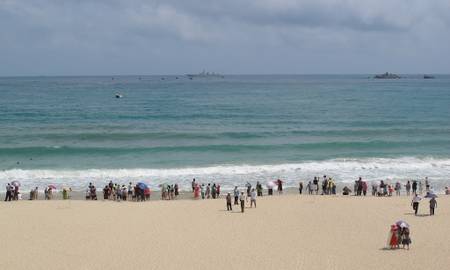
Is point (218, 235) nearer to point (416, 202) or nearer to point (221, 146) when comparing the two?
point (416, 202)

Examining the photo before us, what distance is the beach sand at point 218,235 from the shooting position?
16312 mm

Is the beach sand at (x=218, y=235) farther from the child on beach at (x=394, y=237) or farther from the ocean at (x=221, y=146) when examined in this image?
the ocean at (x=221, y=146)

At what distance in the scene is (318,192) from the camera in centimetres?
2830

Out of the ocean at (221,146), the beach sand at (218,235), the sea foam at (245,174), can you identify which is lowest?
the beach sand at (218,235)

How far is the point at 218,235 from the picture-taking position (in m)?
19.1

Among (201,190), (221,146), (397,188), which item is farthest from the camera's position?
(221,146)

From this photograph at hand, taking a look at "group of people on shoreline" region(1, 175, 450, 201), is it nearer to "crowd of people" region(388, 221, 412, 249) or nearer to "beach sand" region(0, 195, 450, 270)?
"beach sand" region(0, 195, 450, 270)

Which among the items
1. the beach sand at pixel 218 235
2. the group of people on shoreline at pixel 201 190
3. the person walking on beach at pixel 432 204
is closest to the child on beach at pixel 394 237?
the beach sand at pixel 218 235

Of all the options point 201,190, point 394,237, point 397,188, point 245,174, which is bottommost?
point 394,237

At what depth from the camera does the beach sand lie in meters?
16.3

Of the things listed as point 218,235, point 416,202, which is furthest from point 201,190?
point 416,202

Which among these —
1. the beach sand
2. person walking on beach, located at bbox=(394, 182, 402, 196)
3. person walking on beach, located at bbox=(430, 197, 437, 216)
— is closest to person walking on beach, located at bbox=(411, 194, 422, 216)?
the beach sand

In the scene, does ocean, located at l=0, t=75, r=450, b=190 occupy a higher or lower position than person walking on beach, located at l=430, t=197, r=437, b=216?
higher

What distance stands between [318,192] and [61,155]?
63.2 feet
